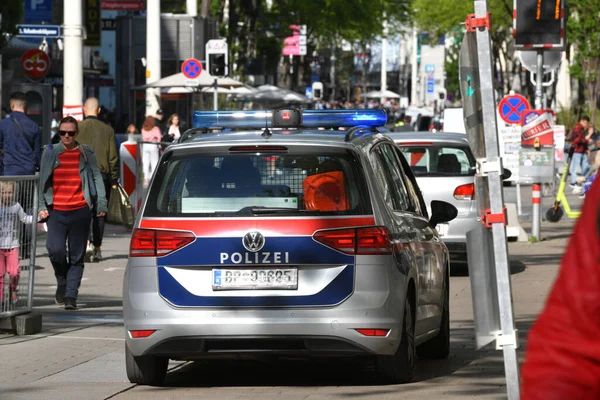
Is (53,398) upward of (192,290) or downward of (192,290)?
downward

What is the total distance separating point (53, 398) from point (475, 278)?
3233mm

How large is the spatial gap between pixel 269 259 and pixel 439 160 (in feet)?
28.8

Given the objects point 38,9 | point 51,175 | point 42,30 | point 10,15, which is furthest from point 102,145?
point 38,9

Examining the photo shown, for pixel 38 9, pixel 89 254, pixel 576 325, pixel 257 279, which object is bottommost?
pixel 89 254

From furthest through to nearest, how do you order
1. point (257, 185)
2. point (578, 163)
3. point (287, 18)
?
point (287, 18) → point (578, 163) → point (257, 185)

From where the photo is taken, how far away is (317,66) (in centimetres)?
11600

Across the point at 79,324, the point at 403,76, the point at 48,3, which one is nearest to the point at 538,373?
the point at 79,324

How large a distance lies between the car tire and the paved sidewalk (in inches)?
2.8

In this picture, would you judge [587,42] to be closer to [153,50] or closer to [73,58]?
[153,50]

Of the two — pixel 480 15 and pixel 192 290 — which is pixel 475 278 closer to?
pixel 480 15

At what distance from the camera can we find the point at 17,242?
1084 centimetres

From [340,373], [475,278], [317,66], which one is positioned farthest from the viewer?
[317,66]

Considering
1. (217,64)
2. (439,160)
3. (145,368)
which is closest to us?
(145,368)

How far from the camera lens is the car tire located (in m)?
8.21
